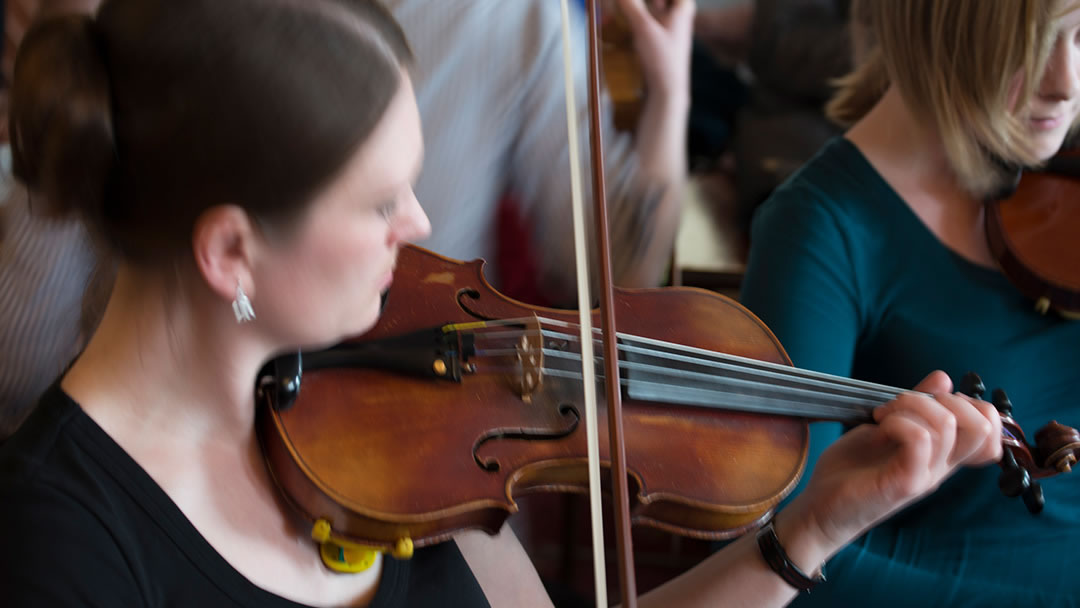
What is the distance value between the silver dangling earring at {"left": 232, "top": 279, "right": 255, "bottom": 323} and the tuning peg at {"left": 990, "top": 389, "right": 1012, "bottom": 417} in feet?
1.92

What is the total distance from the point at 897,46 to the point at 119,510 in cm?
79

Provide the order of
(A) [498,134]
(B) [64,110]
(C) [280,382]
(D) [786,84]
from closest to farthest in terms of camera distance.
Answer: (B) [64,110] → (C) [280,382] → (A) [498,134] → (D) [786,84]

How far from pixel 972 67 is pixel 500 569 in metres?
0.62

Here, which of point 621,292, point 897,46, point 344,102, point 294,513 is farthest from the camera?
point 897,46

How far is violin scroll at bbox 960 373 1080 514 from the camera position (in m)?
0.64

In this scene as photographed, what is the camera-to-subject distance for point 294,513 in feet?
1.96

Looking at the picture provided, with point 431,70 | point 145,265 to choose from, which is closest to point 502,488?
point 145,265

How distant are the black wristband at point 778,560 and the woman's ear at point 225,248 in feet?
1.33

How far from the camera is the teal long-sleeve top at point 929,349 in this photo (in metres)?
0.76

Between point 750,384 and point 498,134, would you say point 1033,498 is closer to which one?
point 750,384

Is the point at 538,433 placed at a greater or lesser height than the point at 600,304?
lesser

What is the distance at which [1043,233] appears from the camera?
826mm

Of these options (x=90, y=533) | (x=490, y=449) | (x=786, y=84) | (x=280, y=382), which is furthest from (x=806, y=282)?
(x=786, y=84)

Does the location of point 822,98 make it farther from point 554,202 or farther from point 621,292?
point 621,292
